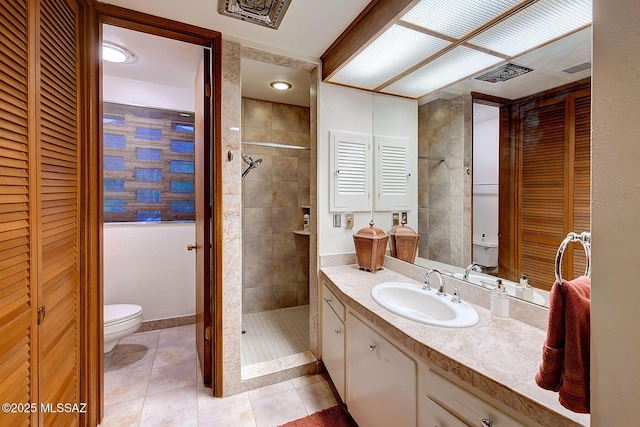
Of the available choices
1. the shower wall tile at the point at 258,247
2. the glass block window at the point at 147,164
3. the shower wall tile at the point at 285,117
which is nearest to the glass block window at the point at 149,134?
the glass block window at the point at 147,164

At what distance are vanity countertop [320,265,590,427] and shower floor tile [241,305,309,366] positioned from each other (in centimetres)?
126

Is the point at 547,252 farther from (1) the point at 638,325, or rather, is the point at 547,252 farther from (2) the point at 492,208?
(1) the point at 638,325

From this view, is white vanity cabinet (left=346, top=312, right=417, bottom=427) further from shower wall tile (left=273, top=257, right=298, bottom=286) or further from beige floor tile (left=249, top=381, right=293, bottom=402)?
shower wall tile (left=273, top=257, right=298, bottom=286)

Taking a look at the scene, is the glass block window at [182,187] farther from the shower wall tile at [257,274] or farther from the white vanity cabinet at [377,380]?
the white vanity cabinet at [377,380]

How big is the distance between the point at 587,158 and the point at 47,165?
2.06 meters

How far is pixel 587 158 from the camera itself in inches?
40.1

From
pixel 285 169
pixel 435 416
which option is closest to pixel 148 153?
pixel 285 169

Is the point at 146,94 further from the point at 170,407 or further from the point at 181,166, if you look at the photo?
the point at 170,407

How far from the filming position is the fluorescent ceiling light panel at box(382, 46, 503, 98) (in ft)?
4.73

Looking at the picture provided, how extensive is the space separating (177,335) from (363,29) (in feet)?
9.43

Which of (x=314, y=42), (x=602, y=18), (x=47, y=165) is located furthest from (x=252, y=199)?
(x=602, y=18)

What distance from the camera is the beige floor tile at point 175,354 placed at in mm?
2168

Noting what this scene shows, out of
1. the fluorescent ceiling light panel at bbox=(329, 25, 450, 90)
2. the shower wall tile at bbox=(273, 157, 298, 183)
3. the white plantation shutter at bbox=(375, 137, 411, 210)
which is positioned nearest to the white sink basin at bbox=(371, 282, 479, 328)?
the white plantation shutter at bbox=(375, 137, 411, 210)

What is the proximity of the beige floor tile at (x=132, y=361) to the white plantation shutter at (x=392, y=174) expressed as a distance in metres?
2.17
